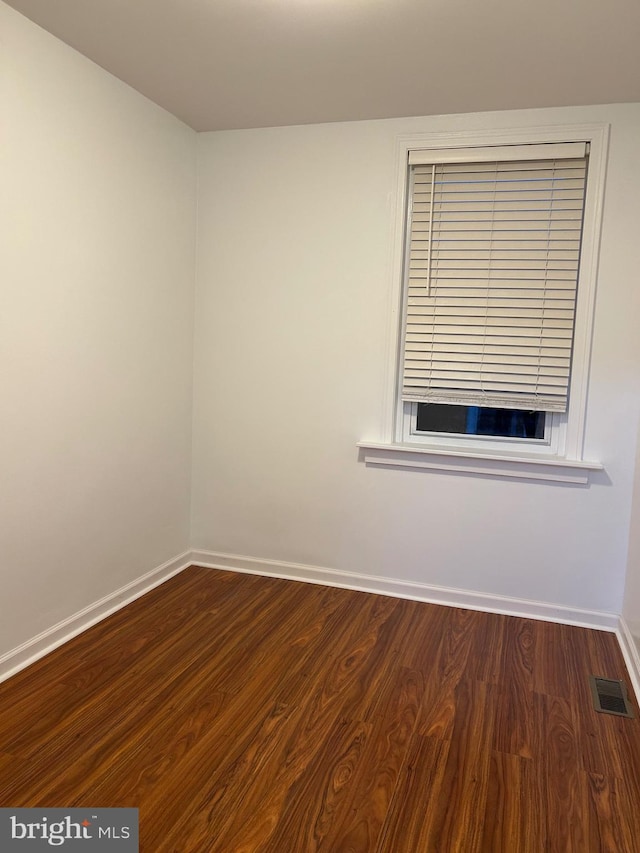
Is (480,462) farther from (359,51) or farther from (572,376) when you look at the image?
(359,51)

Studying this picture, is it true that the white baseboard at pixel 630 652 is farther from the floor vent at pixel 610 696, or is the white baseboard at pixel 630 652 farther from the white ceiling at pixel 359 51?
the white ceiling at pixel 359 51

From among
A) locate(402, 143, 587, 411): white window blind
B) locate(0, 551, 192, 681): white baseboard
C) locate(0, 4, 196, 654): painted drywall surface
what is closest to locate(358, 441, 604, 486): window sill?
locate(402, 143, 587, 411): white window blind

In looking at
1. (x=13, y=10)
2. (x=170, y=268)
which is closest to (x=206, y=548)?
(x=170, y=268)

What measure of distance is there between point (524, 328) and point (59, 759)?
8.68 feet

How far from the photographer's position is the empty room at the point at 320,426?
6.61 feet

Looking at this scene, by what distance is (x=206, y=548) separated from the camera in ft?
12.3

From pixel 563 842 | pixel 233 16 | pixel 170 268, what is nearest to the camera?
pixel 563 842

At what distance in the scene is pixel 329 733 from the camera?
2.19 meters

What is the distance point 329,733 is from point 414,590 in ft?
4.25

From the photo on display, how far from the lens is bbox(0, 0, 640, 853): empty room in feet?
6.61

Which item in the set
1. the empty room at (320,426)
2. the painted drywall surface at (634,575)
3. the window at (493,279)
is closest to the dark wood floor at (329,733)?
the empty room at (320,426)

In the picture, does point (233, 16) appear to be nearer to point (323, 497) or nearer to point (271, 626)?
point (323, 497)

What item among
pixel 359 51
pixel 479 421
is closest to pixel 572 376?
Result: pixel 479 421

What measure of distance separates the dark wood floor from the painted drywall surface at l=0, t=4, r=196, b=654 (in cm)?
39
